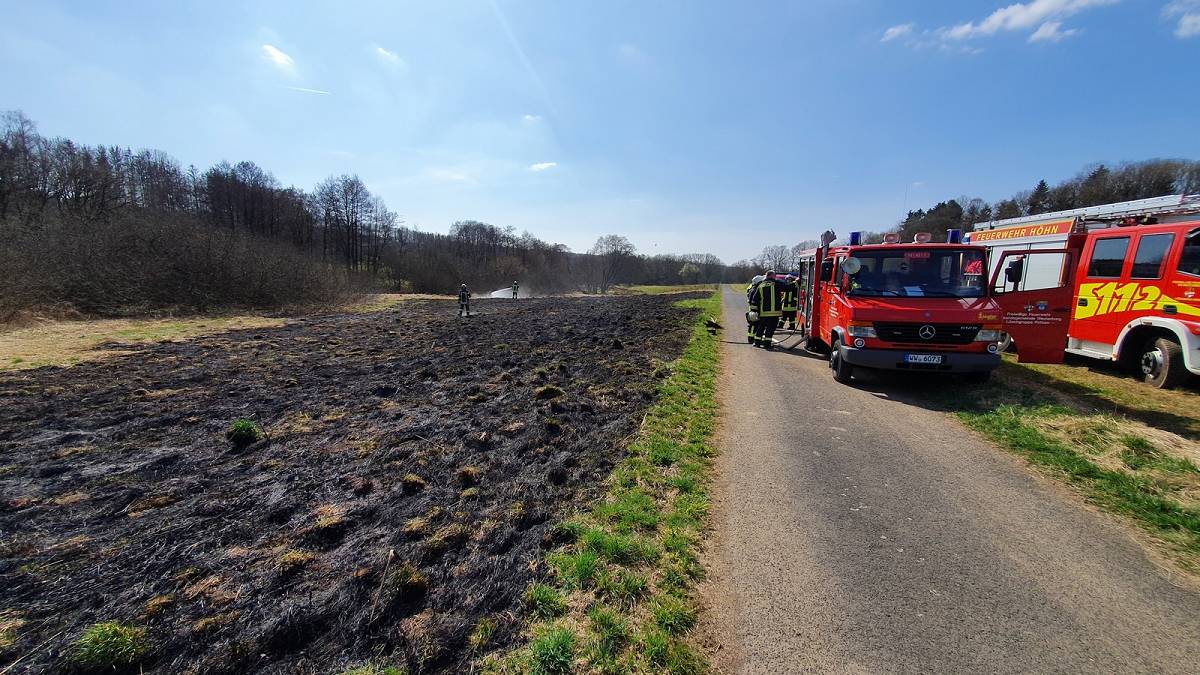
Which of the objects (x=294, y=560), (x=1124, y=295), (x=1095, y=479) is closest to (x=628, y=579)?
(x=294, y=560)

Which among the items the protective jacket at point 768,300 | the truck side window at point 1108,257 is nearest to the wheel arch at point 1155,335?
the truck side window at point 1108,257

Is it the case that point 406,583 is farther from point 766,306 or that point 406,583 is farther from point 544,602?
point 766,306

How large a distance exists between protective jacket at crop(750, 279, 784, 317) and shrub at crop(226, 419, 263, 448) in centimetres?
1115

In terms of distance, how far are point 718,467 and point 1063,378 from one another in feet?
27.9

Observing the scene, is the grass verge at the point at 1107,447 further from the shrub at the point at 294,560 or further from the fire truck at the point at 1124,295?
the shrub at the point at 294,560

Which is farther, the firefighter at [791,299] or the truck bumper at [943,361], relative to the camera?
the firefighter at [791,299]

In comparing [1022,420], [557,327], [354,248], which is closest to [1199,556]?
[1022,420]

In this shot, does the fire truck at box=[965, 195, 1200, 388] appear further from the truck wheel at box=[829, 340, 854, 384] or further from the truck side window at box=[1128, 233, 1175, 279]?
the truck wheel at box=[829, 340, 854, 384]

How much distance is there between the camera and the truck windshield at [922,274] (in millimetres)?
7773

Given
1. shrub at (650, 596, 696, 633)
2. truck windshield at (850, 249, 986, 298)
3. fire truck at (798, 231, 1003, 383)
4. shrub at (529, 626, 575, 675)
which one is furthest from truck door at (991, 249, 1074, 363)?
shrub at (529, 626, 575, 675)

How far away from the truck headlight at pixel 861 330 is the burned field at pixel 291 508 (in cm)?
353

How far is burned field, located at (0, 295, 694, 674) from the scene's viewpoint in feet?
8.48

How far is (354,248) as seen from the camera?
69.3 m

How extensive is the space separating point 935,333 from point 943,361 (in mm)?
449
